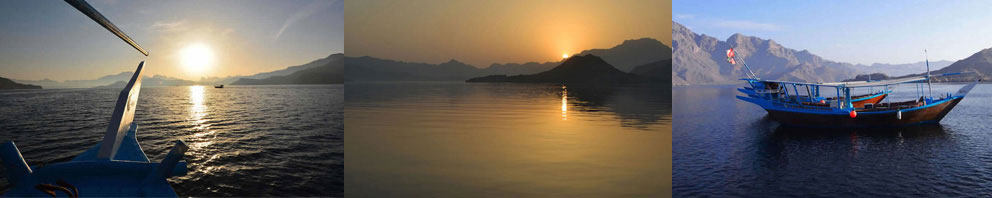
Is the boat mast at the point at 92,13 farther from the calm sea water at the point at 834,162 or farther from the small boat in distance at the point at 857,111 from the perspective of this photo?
the small boat in distance at the point at 857,111

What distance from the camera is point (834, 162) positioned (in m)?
24.2

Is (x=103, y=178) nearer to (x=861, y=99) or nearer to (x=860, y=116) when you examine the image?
(x=860, y=116)

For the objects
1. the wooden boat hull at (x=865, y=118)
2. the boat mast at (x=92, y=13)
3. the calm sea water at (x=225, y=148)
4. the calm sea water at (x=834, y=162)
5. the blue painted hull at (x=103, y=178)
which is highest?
the boat mast at (x=92, y=13)

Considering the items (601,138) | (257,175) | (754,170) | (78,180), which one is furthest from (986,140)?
(78,180)

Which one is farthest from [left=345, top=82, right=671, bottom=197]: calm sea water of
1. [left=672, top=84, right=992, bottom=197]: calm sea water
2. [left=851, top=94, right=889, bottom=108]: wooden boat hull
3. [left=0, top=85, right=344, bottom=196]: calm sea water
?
[left=851, top=94, right=889, bottom=108]: wooden boat hull

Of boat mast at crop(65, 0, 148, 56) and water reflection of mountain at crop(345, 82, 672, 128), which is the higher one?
boat mast at crop(65, 0, 148, 56)

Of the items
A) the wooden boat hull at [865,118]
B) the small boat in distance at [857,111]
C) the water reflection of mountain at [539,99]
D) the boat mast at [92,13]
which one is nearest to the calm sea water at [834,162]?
the wooden boat hull at [865,118]

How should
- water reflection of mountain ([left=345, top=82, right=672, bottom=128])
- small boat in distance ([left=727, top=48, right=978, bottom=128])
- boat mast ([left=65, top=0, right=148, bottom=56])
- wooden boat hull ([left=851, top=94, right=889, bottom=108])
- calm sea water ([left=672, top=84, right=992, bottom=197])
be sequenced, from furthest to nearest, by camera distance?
wooden boat hull ([left=851, top=94, right=889, bottom=108]), water reflection of mountain ([left=345, top=82, right=672, bottom=128]), small boat in distance ([left=727, top=48, right=978, bottom=128]), calm sea water ([left=672, top=84, right=992, bottom=197]), boat mast ([left=65, top=0, right=148, bottom=56])

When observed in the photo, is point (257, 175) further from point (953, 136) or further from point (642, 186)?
point (953, 136)

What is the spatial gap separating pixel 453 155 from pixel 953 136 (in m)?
39.5

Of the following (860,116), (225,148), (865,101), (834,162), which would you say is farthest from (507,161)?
(865,101)

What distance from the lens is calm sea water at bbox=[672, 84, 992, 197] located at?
18281mm

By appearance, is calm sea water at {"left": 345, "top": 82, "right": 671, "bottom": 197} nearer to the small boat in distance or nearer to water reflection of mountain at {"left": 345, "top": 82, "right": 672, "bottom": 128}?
water reflection of mountain at {"left": 345, "top": 82, "right": 672, "bottom": 128}

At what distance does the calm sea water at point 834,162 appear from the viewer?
18.3 meters
